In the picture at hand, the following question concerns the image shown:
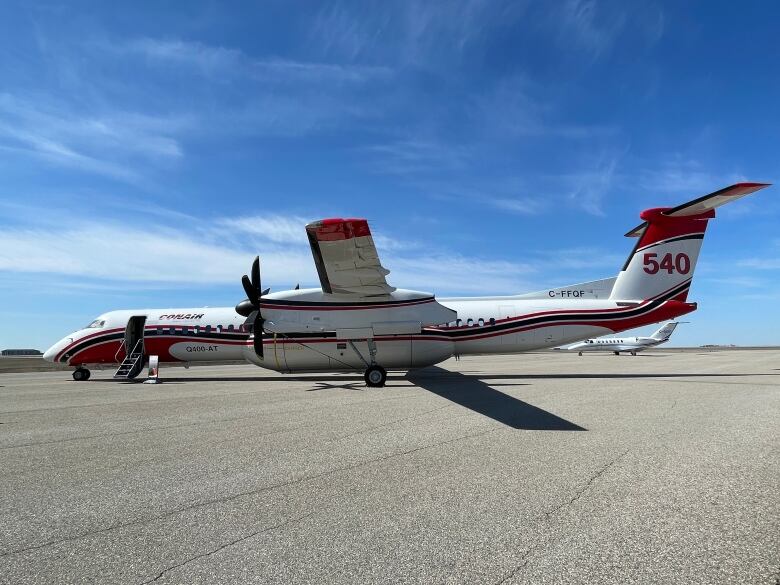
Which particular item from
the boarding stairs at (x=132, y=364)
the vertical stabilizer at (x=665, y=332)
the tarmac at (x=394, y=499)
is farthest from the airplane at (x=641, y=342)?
the tarmac at (x=394, y=499)

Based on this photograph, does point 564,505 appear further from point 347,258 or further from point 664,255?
point 664,255

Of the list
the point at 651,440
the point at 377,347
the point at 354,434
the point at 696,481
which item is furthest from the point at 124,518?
the point at 377,347

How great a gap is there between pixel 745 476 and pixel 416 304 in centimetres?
1322

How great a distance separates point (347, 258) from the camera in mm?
15438

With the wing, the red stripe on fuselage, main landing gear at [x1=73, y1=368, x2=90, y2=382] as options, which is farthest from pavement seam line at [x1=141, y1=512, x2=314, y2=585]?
main landing gear at [x1=73, y1=368, x2=90, y2=382]

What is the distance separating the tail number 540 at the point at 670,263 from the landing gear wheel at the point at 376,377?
12184 millimetres

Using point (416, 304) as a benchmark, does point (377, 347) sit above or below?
below

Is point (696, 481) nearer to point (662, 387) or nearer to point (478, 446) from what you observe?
point (478, 446)

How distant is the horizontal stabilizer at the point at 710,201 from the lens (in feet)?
53.2

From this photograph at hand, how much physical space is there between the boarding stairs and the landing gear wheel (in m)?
11.2

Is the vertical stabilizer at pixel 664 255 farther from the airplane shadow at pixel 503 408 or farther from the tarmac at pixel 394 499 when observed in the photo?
the tarmac at pixel 394 499

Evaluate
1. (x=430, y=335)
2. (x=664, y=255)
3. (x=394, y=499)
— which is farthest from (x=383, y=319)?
(x=394, y=499)

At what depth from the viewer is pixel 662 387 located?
51.9ft

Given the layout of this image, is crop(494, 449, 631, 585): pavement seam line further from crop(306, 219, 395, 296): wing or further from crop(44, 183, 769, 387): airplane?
crop(44, 183, 769, 387): airplane
